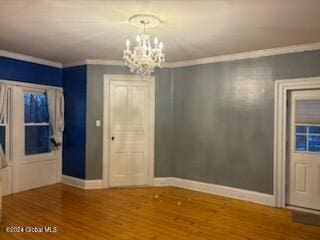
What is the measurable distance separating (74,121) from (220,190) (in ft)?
10.1

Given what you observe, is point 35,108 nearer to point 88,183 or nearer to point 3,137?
point 3,137

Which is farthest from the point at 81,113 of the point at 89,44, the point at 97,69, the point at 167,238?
the point at 167,238

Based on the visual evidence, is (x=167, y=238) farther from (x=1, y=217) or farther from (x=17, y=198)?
(x=17, y=198)

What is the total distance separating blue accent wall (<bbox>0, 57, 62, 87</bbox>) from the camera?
4473 millimetres

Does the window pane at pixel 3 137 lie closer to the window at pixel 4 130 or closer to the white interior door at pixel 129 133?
the window at pixel 4 130

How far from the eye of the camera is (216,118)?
4738 mm

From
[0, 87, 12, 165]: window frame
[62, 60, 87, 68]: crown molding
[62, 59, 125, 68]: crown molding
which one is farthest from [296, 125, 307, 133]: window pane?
[0, 87, 12, 165]: window frame

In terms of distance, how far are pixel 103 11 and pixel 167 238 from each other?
258 cm

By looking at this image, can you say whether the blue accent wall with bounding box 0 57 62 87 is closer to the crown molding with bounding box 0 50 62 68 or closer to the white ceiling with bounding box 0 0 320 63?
the crown molding with bounding box 0 50 62 68

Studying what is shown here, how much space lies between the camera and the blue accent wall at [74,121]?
5.06m

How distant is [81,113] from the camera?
509 cm

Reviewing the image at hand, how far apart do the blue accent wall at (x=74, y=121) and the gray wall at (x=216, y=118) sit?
13 centimetres

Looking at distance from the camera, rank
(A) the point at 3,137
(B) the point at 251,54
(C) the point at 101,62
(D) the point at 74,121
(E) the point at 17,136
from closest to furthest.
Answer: (B) the point at 251,54
(A) the point at 3,137
(E) the point at 17,136
(C) the point at 101,62
(D) the point at 74,121

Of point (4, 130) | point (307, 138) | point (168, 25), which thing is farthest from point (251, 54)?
point (4, 130)
